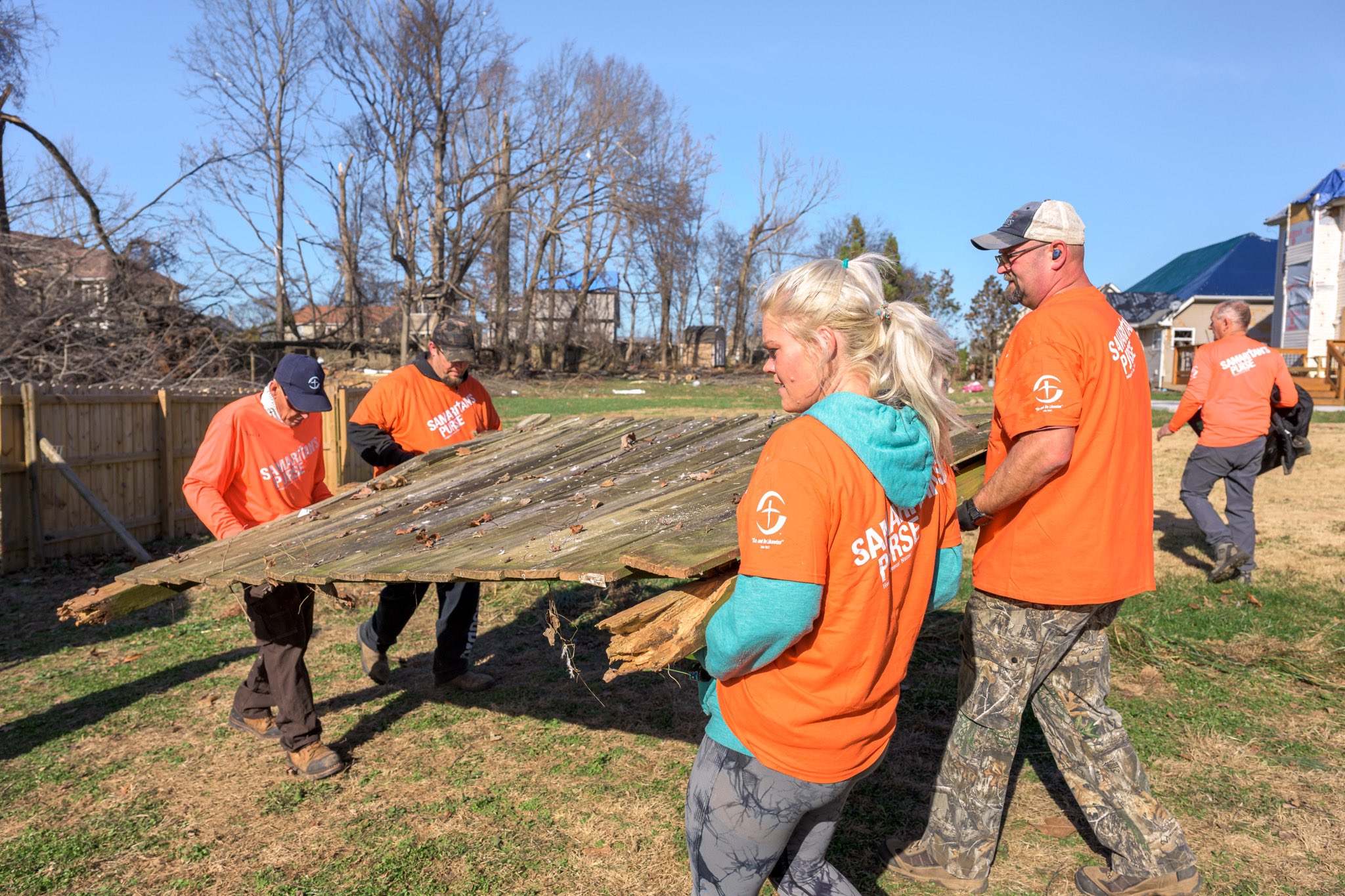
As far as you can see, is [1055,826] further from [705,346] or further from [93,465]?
[705,346]

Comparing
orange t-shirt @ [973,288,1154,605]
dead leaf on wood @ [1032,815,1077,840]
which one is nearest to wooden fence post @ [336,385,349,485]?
dead leaf on wood @ [1032,815,1077,840]

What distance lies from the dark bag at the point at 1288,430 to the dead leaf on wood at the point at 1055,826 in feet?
16.4

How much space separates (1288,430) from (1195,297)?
1506 inches

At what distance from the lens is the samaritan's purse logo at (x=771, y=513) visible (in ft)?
5.98

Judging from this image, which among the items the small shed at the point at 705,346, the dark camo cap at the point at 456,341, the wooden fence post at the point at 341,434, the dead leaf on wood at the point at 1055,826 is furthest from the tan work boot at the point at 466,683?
the small shed at the point at 705,346

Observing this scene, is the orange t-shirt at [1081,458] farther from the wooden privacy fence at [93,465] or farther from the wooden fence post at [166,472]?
the wooden fence post at [166,472]

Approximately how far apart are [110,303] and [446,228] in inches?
840

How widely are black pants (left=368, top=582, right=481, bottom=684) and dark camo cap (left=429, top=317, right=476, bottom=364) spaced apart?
4.62 ft

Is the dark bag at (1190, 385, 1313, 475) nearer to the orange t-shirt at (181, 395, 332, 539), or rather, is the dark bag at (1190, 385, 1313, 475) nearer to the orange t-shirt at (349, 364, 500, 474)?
the orange t-shirt at (349, 364, 500, 474)

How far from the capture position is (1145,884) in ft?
10.3

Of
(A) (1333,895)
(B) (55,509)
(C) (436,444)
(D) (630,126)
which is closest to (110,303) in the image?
(B) (55,509)

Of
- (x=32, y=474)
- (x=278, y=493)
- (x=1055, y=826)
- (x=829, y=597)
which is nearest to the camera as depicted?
(x=829, y=597)

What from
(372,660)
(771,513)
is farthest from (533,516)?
(372,660)

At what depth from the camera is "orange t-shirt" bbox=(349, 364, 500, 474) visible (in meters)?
5.66
